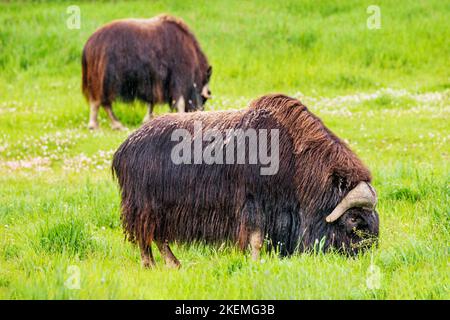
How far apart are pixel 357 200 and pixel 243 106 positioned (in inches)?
334

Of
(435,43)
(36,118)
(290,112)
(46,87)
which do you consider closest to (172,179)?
(290,112)

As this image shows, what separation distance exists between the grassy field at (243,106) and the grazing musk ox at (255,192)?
0.71 ft

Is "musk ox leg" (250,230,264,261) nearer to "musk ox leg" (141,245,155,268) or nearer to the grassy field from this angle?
the grassy field

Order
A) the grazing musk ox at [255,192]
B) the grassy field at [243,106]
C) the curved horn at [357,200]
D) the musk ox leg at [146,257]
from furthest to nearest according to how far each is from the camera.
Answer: the musk ox leg at [146,257]
the grazing musk ox at [255,192]
the curved horn at [357,200]
the grassy field at [243,106]

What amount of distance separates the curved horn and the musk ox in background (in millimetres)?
7482

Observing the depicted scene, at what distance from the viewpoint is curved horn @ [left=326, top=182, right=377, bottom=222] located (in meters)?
5.56

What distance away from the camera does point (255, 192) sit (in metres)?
5.73

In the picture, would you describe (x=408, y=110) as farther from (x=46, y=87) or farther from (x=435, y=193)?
(x=46, y=87)

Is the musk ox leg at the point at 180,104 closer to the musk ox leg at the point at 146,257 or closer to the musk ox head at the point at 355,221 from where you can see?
the musk ox leg at the point at 146,257

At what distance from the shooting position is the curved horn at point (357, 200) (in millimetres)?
5559

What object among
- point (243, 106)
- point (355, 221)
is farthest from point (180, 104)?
point (355, 221)

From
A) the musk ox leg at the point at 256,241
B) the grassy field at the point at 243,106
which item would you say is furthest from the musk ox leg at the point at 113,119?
the musk ox leg at the point at 256,241

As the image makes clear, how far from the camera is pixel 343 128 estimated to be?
12195mm
